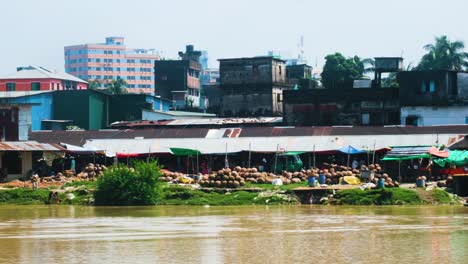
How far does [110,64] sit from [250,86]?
106 metres

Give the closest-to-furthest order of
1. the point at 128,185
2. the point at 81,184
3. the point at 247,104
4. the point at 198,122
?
1. the point at 128,185
2. the point at 81,184
3. the point at 198,122
4. the point at 247,104

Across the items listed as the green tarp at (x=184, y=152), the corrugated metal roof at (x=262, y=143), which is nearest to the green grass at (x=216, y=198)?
the green tarp at (x=184, y=152)

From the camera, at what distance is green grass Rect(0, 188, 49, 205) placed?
141ft

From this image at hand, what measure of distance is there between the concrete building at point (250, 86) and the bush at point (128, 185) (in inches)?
1498

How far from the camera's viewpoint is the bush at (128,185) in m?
40.7

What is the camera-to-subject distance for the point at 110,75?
182m

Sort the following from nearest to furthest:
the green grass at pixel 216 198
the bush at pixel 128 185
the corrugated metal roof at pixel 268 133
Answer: the bush at pixel 128 185 < the green grass at pixel 216 198 < the corrugated metal roof at pixel 268 133

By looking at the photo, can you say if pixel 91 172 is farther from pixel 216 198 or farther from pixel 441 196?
pixel 441 196

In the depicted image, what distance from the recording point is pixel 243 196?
41.7m

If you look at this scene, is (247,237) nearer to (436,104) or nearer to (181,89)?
(436,104)

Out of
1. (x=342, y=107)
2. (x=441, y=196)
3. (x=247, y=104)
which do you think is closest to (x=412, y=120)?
(x=342, y=107)

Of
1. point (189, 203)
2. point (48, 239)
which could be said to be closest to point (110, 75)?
point (189, 203)

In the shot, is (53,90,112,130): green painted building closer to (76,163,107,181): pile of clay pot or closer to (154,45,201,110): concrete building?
(76,163,107,181): pile of clay pot

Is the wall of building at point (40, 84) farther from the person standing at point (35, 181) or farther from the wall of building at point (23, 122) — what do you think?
the person standing at point (35, 181)
